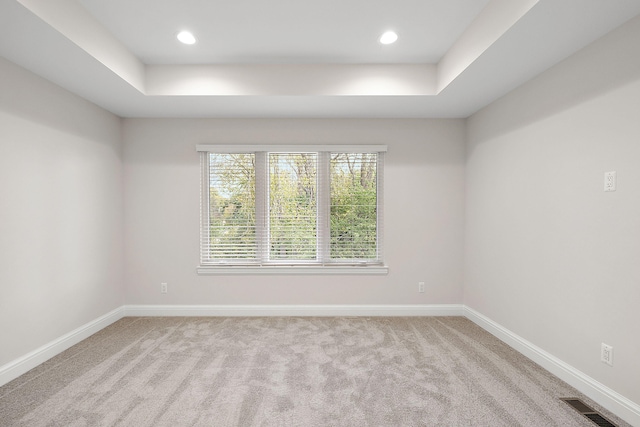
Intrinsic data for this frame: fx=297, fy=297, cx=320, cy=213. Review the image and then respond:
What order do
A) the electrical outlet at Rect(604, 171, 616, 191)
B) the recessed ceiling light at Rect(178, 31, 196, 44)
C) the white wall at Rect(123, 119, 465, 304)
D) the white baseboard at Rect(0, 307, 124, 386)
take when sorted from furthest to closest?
the white wall at Rect(123, 119, 465, 304) < the recessed ceiling light at Rect(178, 31, 196, 44) < the white baseboard at Rect(0, 307, 124, 386) < the electrical outlet at Rect(604, 171, 616, 191)

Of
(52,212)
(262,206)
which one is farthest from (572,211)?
(52,212)

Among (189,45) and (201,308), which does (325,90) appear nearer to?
(189,45)

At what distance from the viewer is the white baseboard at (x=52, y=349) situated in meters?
2.36

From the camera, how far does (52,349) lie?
2.75m

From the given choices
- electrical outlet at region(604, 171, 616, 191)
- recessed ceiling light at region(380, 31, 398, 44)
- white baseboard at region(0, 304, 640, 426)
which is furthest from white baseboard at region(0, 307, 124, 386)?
electrical outlet at region(604, 171, 616, 191)

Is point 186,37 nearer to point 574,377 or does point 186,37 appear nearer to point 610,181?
point 610,181

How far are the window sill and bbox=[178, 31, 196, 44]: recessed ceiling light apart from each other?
99.5 inches

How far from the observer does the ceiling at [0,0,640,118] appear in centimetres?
202

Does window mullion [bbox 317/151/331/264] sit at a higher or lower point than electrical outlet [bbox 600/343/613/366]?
higher

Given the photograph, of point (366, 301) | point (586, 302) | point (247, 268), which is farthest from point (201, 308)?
point (586, 302)

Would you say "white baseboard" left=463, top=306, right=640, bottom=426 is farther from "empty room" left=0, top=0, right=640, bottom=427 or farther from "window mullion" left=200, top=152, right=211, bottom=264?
"window mullion" left=200, top=152, right=211, bottom=264

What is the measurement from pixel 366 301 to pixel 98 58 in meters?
3.69

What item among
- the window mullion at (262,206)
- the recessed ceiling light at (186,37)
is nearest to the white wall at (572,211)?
the window mullion at (262,206)

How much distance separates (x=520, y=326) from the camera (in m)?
2.89
